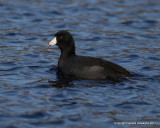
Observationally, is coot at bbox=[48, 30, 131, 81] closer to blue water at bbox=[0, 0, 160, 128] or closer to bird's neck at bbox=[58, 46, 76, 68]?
bird's neck at bbox=[58, 46, 76, 68]

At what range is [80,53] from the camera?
497 inches

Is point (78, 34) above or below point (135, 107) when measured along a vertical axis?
above

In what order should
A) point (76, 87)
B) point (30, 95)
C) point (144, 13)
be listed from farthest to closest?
point (144, 13), point (76, 87), point (30, 95)

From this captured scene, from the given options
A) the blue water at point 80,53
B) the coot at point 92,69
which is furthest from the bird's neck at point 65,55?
the blue water at point 80,53

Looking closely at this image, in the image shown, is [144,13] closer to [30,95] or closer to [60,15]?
[60,15]

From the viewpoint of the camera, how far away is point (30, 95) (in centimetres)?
843

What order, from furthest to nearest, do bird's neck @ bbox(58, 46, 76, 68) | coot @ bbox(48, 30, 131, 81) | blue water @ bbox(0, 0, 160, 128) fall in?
bird's neck @ bbox(58, 46, 76, 68) → coot @ bbox(48, 30, 131, 81) → blue water @ bbox(0, 0, 160, 128)

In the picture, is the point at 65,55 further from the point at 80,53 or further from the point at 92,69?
the point at 80,53

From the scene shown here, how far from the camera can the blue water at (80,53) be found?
740 cm

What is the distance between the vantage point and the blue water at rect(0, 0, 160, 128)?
740 cm

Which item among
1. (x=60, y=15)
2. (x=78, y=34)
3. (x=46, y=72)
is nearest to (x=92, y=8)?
(x=60, y=15)

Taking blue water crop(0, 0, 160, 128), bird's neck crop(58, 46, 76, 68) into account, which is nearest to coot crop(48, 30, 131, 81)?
→ bird's neck crop(58, 46, 76, 68)

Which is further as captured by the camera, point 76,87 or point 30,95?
point 76,87

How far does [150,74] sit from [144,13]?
791cm
